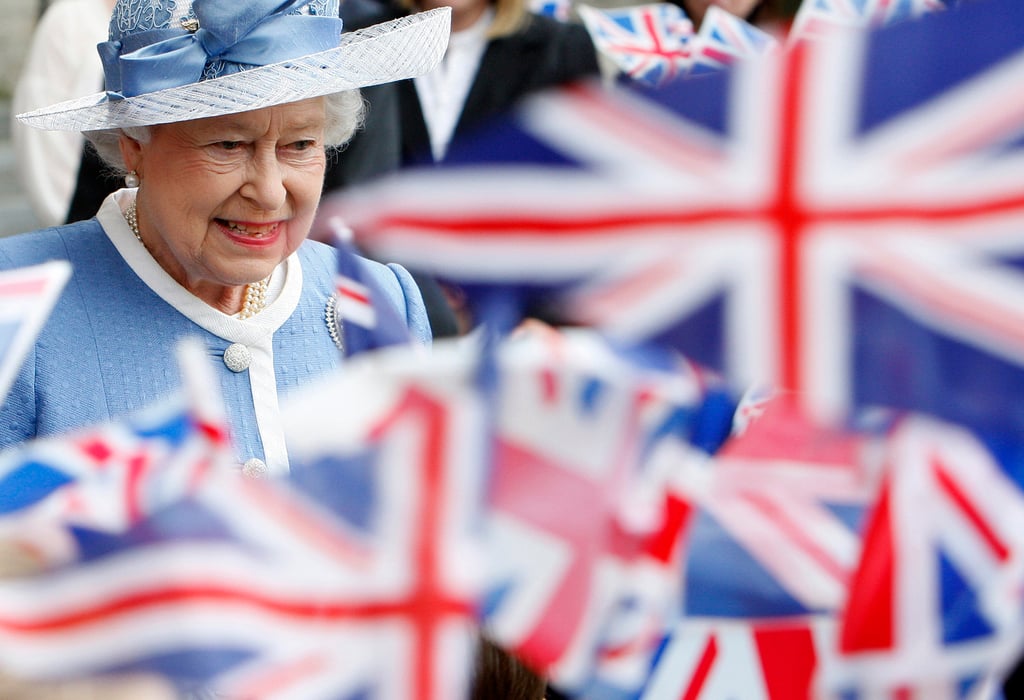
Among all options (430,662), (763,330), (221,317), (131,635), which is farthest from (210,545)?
(221,317)

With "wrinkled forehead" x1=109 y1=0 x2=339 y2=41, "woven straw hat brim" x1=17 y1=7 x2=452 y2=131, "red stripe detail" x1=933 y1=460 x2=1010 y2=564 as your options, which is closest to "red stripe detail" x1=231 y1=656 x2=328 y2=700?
"red stripe detail" x1=933 y1=460 x2=1010 y2=564

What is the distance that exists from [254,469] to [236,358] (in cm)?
19

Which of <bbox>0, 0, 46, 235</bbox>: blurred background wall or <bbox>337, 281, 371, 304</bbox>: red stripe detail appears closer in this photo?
<bbox>337, 281, 371, 304</bbox>: red stripe detail

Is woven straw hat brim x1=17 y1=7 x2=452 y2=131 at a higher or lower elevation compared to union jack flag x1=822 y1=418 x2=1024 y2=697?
higher

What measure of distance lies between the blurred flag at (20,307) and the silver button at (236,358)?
1.86 feet

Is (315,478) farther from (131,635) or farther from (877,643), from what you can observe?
(877,643)

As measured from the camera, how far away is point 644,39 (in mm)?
3379

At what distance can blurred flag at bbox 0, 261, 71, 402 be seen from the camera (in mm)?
1451

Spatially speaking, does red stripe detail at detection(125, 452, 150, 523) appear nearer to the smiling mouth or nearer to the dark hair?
the dark hair

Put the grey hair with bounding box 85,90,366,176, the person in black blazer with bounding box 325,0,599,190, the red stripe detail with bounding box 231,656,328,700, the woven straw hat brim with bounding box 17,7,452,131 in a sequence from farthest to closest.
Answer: the person in black blazer with bounding box 325,0,599,190, the grey hair with bounding box 85,90,366,176, the woven straw hat brim with bounding box 17,7,452,131, the red stripe detail with bounding box 231,656,328,700

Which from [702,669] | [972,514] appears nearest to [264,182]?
[702,669]

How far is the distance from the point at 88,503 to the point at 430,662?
0.31 m

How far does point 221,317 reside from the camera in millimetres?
2131

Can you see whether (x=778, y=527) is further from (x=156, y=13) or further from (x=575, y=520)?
(x=156, y=13)
